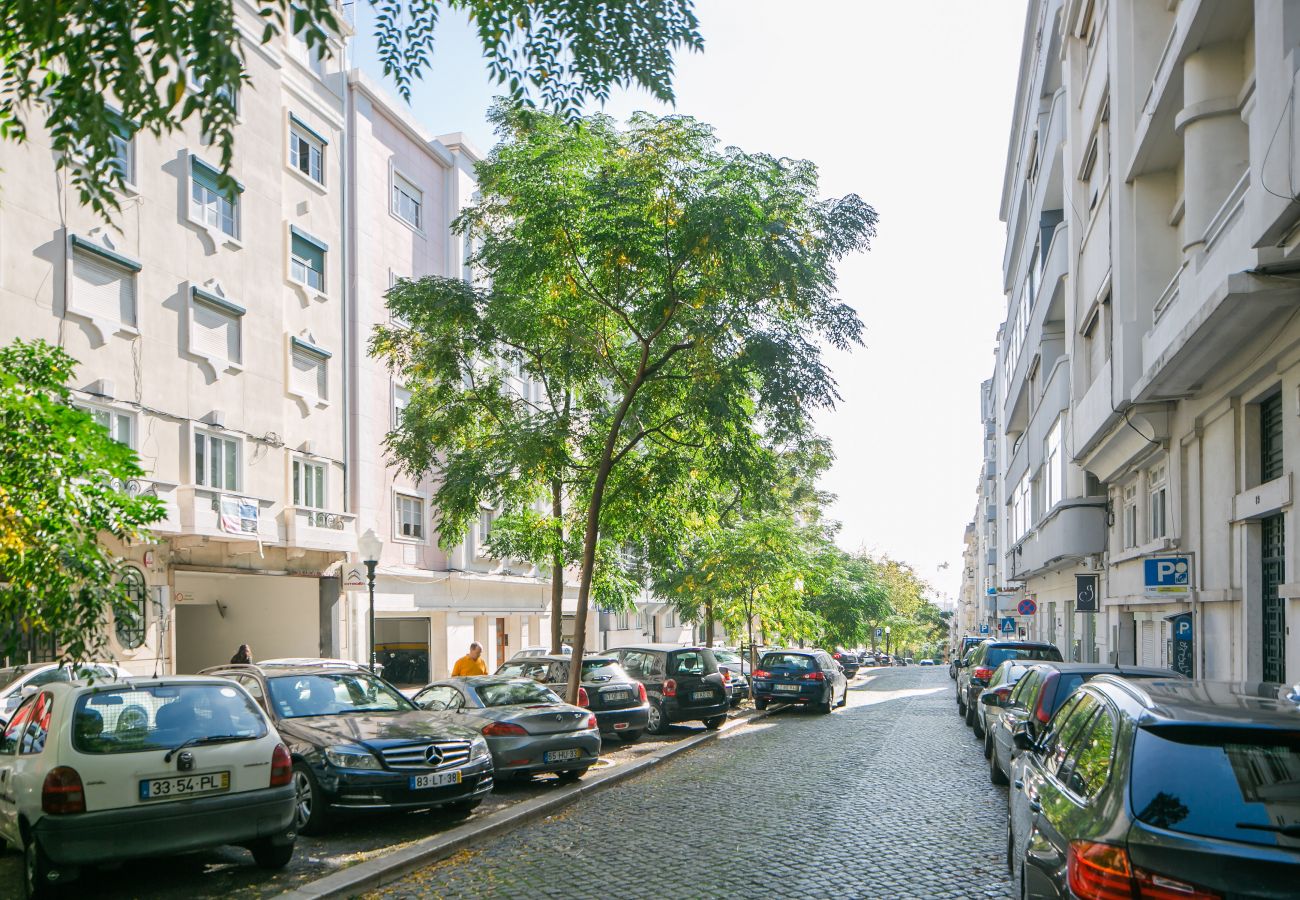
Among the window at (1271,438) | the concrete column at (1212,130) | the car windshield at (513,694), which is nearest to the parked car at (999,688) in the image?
the window at (1271,438)

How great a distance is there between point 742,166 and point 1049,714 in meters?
7.80

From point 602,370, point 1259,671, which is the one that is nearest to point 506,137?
point 602,370

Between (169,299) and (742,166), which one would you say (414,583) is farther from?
(742,166)

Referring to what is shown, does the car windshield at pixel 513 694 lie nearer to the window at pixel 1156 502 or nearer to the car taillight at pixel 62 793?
the car taillight at pixel 62 793

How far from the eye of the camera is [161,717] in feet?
26.2

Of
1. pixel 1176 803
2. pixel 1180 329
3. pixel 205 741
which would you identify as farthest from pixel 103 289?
pixel 1176 803

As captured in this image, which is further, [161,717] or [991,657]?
[991,657]

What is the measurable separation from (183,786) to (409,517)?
24528mm

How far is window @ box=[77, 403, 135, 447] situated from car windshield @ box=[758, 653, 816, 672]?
14.1 metres

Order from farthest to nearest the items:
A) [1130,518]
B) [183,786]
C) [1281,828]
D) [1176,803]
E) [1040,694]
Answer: [1130,518] → [1040,694] → [183,786] → [1176,803] → [1281,828]

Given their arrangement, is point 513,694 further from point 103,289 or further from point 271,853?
point 103,289

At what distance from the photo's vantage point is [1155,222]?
15.9m

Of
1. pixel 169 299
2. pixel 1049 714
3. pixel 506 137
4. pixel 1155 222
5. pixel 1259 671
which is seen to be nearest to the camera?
pixel 1049 714

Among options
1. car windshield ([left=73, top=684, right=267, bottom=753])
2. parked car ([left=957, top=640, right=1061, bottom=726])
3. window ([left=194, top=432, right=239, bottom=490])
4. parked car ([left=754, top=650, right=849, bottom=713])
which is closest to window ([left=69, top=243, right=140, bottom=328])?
window ([left=194, top=432, right=239, bottom=490])
